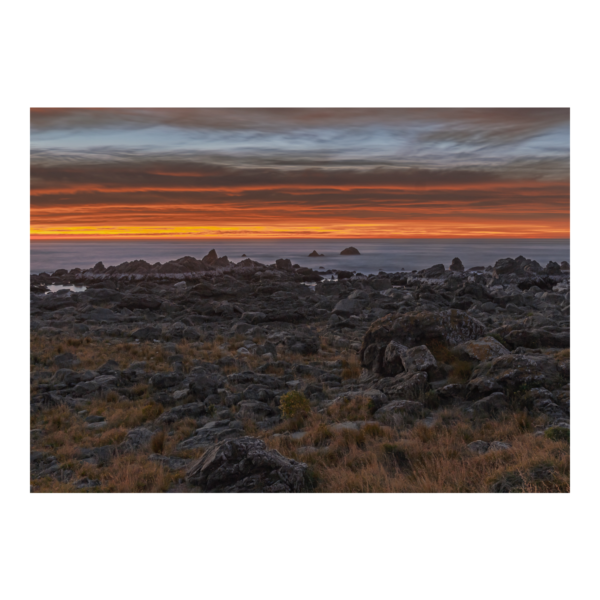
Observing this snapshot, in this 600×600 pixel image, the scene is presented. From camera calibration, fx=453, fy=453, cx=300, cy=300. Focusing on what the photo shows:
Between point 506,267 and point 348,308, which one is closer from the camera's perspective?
point 348,308

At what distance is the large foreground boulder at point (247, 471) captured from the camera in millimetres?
6379

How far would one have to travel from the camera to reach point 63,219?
10.5 meters

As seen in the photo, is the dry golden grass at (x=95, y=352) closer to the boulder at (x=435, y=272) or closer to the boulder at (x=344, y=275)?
the boulder at (x=344, y=275)

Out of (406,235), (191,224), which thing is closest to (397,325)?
(406,235)

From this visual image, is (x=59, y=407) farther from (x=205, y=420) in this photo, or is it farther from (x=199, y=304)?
(x=199, y=304)

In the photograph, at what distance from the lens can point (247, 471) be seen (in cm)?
646

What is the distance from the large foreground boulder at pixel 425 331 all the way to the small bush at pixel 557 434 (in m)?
4.32

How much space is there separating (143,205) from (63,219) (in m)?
2.32

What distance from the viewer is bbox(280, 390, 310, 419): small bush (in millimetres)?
9742

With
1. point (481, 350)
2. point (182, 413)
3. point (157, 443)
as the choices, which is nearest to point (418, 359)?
point (481, 350)

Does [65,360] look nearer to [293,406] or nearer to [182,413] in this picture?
[182,413]

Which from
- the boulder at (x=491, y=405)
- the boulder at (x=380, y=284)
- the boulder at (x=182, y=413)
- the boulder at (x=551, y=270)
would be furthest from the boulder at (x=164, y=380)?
the boulder at (x=551, y=270)

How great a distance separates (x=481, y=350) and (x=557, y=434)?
3445 millimetres

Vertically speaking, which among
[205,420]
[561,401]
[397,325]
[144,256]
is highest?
[144,256]
